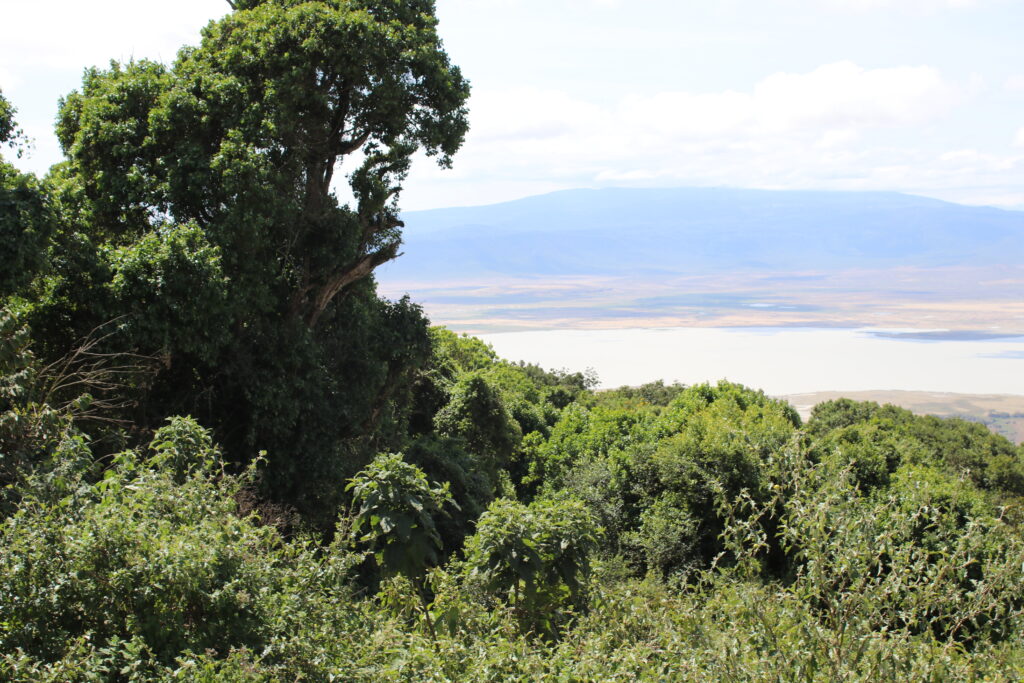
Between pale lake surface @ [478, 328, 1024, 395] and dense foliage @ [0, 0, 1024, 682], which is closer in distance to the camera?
dense foliage @ [0, 0, 1024, 682]

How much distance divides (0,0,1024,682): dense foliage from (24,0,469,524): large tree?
61 millimetres

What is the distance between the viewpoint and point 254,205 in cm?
1392

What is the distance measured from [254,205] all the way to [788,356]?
393ft

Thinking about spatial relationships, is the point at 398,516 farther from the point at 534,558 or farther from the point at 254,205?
the point at 254,205

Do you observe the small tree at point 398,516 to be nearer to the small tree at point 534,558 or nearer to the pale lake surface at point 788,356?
the small tree at point 534,558

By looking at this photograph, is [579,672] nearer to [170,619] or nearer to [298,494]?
[170,619]

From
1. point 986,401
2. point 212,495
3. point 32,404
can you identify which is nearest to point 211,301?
point 32,404

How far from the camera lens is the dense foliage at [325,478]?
5.60 m

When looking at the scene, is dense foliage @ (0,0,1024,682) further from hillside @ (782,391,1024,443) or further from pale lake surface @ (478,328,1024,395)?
hillside @ (782,391,1024,443)

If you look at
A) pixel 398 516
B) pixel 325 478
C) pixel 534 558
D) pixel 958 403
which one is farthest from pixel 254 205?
pixel 958 403

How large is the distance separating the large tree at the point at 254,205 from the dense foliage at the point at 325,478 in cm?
6

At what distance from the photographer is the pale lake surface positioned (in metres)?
99.8

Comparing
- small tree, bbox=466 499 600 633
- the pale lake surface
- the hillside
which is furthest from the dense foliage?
the hillside

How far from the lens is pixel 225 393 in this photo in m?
14.8
